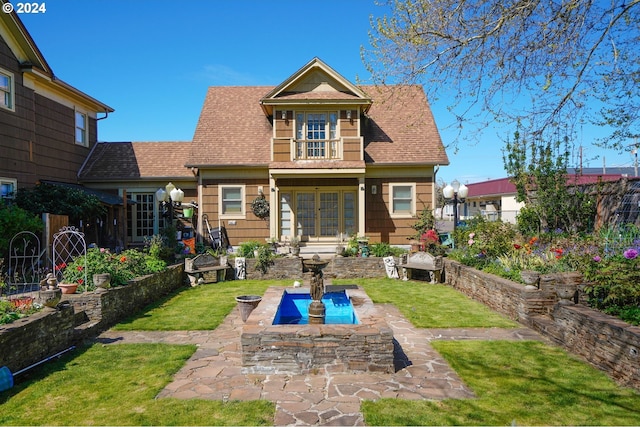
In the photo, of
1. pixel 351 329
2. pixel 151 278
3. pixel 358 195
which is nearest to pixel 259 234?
pixel 358 195

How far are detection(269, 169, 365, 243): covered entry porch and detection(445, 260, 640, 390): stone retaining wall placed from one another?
24.5 feet

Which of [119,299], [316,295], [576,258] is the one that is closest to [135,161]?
[119,299]

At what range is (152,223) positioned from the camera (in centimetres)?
1808

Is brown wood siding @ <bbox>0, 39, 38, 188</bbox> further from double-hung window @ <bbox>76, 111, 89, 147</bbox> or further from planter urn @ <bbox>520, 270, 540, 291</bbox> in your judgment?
planter urn @ <bbox>520, 270, 540, 291</bbox>

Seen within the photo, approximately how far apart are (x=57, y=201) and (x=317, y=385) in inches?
447

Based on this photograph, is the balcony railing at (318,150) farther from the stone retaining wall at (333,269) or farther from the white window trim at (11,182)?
the white window trim at (11,182)

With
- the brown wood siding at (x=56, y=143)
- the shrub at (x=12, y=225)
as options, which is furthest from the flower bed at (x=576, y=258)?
the brown wood siding at (x=56, y=143)

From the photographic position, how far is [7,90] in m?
12.8

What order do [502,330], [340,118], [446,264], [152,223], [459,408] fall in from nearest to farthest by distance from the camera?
[459,408] < [502,330] < [446,264] < [340,118] < [152,223]

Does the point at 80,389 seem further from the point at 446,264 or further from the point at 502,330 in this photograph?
the point at 446,264

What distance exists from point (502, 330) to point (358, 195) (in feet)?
31.5

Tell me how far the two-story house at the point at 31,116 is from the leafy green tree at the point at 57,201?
2.00 feet

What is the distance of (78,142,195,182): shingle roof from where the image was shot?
1762cm

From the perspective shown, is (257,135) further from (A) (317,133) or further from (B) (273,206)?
(B) (273,206)
